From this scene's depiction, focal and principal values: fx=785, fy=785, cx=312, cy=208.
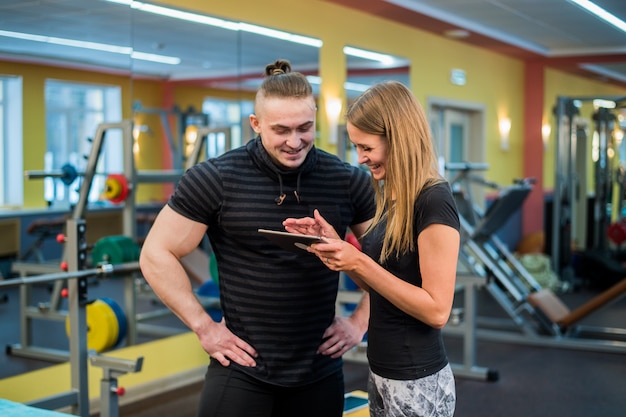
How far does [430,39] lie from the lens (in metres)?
8.38

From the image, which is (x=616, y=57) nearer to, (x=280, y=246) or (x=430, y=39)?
(x=430, y=39)

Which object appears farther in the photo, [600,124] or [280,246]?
[600,124]

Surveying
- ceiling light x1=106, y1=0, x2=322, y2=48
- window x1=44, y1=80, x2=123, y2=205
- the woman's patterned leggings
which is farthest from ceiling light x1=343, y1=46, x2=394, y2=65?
the woman's patterned leggings

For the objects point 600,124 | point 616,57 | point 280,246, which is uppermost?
point 616,57

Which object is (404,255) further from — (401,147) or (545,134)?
(545,134)

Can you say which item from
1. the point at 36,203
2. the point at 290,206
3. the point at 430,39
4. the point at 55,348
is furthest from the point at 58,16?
the point at 430,39

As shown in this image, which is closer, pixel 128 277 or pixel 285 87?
pixel 285 87

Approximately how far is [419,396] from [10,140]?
109 inches

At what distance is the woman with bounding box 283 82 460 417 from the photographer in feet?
5.45

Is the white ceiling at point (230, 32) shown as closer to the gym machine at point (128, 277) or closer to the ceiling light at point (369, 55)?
the ceiling light at point (369, 55)

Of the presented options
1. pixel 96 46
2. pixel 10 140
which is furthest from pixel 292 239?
pixel 96 46

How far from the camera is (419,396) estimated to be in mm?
1740

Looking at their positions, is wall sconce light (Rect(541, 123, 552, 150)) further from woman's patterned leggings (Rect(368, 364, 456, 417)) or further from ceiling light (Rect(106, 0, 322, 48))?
woman's patterned leggings (Rect(368, 364, 456, 417))

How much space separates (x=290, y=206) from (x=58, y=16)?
2593 mm
